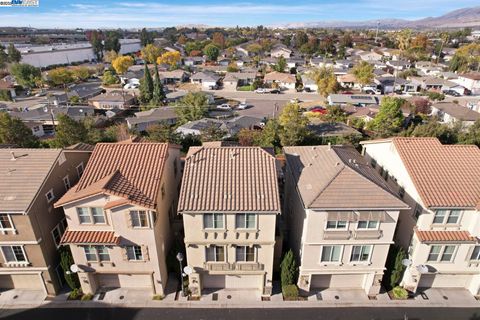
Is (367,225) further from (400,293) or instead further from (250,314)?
(250,314)

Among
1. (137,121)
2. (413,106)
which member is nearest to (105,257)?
(137,121)

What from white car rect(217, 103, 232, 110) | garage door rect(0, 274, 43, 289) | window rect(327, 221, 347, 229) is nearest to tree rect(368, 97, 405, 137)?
window rect(327, 221, 347, 229)

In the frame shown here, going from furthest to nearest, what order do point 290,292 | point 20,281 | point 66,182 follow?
Result: point 66,182, point 20,281, point 290,292

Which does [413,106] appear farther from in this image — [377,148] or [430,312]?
[430,312]

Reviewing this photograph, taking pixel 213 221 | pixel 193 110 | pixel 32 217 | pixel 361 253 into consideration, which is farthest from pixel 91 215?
pixel 193 110

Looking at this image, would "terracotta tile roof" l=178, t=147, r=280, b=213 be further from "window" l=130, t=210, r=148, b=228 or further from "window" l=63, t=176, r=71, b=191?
"window" l=63, t=176, r=71, b=191

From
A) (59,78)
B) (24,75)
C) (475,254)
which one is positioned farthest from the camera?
(59,78)

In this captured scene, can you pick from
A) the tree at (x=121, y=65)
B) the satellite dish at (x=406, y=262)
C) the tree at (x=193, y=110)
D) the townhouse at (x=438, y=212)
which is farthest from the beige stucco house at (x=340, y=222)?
the tree at (x=121, y=65)
